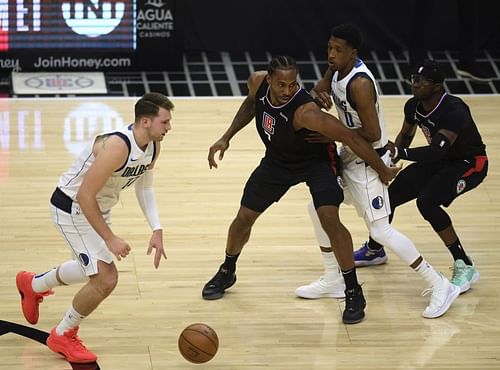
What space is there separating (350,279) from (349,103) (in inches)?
40.2

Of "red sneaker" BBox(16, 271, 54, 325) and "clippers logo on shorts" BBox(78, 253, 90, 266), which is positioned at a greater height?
"clippers logo on shorts" BBox(78, 253, 90, 266)

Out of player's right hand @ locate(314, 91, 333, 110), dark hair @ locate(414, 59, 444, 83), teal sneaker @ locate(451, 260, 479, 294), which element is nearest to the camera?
player's right hand @ locate(314, 91, 333, 110)

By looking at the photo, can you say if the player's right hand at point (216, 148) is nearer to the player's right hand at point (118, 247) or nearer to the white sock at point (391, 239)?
the white sock at point (391, 239)

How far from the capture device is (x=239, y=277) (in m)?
7.36

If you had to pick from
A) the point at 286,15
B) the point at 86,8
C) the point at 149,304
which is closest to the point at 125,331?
the point at 149,304

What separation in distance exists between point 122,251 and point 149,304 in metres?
1.29

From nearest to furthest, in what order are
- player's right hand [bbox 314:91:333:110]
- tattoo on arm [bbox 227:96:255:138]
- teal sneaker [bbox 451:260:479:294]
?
player's right hand [bbox 314:91:333:110] → tattoo on arm [bbox 227:96:255:138] → teal sneaker [bbox 451:260:479:294]

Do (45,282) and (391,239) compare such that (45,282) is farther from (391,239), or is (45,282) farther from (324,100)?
(391,239)

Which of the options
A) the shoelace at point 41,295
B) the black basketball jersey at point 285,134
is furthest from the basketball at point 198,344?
the black basketball jersey at point 285,134

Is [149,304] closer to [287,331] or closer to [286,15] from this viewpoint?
[287,331]

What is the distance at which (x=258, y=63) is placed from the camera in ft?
38.8

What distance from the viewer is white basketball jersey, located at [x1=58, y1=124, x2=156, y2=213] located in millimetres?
5902

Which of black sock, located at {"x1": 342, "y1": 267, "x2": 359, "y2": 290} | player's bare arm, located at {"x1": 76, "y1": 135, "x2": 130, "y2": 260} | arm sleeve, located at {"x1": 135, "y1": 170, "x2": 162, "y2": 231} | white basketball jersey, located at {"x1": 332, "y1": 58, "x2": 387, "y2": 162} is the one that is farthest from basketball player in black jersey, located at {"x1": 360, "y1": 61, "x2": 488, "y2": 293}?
player's bare arm, located at {"x1": 76, "y1": 135, "x2": 130, "y2": 260}

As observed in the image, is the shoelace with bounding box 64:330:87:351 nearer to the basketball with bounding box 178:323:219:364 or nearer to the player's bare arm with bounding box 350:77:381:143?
the basketball with bounding box 178:323:219:364
